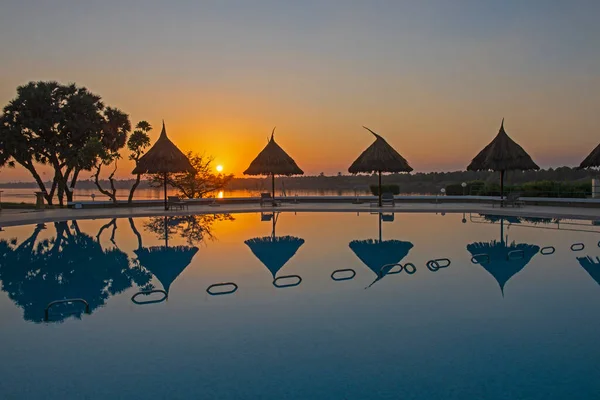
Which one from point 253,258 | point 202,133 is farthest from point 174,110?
point 253,258

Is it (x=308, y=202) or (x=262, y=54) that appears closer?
(x=262, y=54)

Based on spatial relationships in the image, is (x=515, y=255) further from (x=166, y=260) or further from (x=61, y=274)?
(x=61, y=274)

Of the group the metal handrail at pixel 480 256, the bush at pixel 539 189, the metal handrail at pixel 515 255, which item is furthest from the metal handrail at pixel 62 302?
the bush at pixel 539 189

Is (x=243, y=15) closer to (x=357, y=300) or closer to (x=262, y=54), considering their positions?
(x=262, y=54)

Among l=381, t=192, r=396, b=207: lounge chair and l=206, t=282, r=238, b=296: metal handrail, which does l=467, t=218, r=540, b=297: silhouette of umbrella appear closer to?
l=206, t=282, r=238, b=296: metal handrail

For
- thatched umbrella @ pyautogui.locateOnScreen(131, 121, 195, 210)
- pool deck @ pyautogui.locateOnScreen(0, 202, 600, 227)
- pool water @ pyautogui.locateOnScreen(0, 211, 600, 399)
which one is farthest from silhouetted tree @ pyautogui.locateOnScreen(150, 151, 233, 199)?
pool water @ pyautogui.locateOnScreen(0, 211, 600, 399)

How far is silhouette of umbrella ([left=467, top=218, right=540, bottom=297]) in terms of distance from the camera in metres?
8.09

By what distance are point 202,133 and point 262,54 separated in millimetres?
8730

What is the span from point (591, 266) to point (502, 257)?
1617 millimetres

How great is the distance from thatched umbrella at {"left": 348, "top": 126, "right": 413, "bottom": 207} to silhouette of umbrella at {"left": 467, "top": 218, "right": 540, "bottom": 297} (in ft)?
25.9

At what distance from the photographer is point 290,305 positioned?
20.1ft

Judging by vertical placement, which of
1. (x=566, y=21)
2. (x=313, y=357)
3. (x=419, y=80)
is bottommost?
(x=313, y=357)

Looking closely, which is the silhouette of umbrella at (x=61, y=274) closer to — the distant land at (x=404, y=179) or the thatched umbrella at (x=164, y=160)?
the thatched umbrella at (x=164, y=160)

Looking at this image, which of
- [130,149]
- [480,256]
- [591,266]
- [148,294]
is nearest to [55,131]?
[130,149]
